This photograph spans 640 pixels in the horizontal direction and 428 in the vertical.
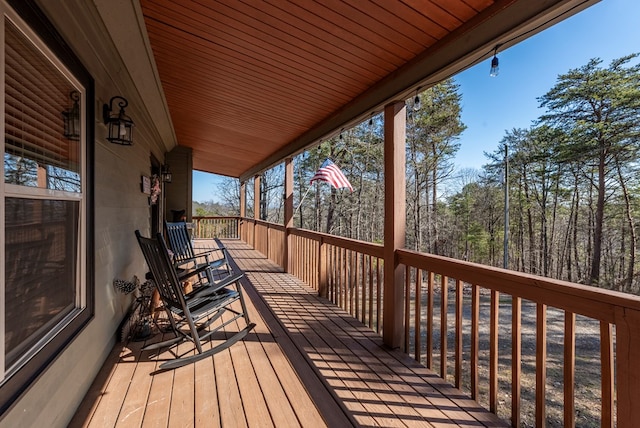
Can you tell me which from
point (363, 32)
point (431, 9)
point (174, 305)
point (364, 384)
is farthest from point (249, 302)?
point (431, 9)

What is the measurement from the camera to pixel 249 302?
3.82 m

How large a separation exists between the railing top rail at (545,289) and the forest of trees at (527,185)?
35.8ft

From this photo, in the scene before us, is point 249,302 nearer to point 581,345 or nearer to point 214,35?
point 214,35

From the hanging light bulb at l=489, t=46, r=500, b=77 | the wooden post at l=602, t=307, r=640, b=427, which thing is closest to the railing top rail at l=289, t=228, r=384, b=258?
the hanging light bulb at l=489, t=46, r=500, b=77

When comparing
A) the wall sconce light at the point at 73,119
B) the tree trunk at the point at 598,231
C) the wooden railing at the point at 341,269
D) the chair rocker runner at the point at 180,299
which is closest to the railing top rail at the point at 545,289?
the wooden railing at the point at 341,269

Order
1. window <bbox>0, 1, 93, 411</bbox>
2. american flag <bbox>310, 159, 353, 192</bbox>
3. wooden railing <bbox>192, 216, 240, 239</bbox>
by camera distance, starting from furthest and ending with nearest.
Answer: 1. wooden railing <bbox>192, 216, 240, 239</bbox>
2. american flag <bbox>310, 159, 353, 192</bbox>
3. window <bbox>0, 1, 93, 411</bbox>

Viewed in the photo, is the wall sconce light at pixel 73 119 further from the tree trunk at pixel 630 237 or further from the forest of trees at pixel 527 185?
the tree trunk at pixel 630 237

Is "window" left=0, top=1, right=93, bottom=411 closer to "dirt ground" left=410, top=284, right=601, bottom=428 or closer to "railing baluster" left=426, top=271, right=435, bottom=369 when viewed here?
"railing baluster" left=426, top=271, right=435, bottom=369

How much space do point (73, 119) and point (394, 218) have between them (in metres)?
2.34

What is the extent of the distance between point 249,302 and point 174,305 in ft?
5.04

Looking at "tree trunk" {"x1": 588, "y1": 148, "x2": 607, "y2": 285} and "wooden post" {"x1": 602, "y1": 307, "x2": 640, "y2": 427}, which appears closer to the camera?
"wooden post" {"x1": 602, "y1": 307, "x2": 640, "y2": 427}

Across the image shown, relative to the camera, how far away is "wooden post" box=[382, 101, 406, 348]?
264cm

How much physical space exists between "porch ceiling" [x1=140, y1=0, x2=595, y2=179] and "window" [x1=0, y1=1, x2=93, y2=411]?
1.01 m

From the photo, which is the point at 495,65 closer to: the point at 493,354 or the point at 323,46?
the point at 323,46
